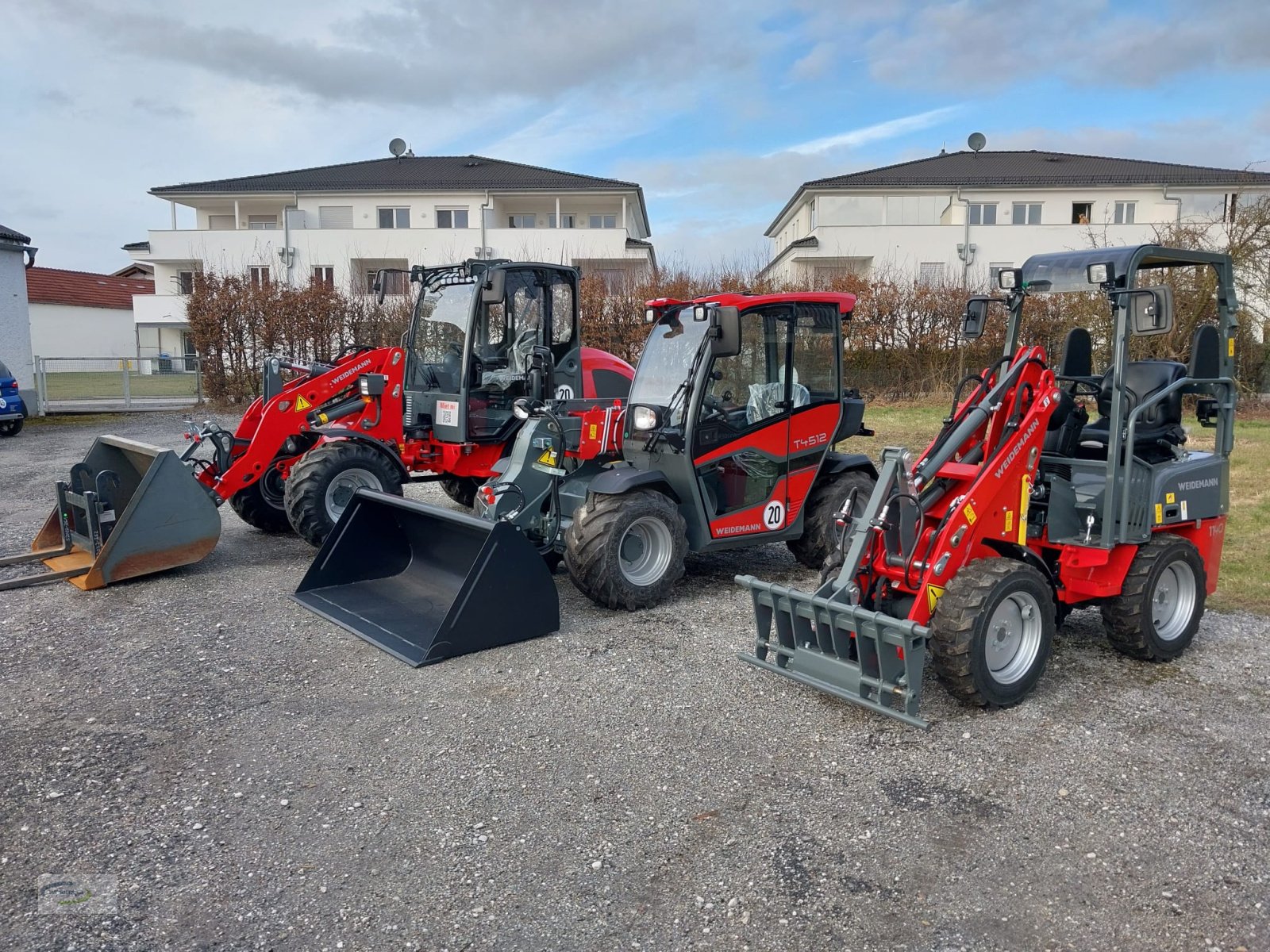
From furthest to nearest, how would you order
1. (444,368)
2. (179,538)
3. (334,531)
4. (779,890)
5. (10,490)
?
(10,490), (444,368), (179,538), (334,531), (779,890)

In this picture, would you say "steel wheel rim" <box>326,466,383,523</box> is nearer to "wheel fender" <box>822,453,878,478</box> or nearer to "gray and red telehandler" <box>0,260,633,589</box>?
"gray and red telehandler" <box>0,260,633,589</box>

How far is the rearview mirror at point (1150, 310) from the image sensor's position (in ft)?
15.1

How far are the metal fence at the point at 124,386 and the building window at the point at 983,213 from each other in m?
26.1

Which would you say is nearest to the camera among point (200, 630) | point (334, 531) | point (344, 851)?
point (344, 851)

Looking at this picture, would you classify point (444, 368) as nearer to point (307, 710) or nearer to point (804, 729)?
point (307, 710)

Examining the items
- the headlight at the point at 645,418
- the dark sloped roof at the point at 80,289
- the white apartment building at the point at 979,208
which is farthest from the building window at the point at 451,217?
the headlight at the point at 645,418

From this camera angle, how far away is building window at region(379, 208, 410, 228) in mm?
34625

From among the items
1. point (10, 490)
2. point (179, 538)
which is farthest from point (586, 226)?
point (179, 538)

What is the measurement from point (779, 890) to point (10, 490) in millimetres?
11659

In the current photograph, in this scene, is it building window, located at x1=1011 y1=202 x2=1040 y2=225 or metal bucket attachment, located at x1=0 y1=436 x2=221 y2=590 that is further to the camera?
building window, located at x1=1011 y1=202 x2=1040 y2=225

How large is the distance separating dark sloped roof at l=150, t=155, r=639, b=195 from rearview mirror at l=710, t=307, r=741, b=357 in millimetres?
29179

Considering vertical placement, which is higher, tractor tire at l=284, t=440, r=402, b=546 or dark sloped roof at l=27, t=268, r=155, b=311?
dark sloped roof at l=27, t=268, r=155, b=311

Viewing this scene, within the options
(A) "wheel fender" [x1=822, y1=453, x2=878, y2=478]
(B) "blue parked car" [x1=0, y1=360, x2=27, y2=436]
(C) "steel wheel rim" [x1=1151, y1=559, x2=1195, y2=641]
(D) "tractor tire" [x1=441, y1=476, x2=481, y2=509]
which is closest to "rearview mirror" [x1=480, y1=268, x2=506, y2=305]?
(D) "tractor tire" [x1=441, y1=476, x2=481, y2=509]

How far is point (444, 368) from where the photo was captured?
9.09 metres
